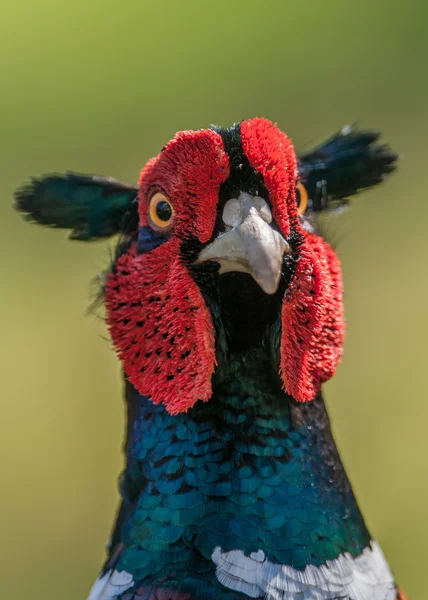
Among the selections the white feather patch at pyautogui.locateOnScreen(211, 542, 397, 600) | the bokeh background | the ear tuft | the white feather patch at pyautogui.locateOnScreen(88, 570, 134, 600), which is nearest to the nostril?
the ear tuft

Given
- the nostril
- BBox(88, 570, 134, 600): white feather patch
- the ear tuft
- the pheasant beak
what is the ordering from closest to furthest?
the pheasant beak
the nostril
BBox(88, 570, 134, 600): white feather patch
the ear tuft

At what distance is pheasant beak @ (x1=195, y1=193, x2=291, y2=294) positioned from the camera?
2.07 metres

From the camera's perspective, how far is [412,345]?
618 cm

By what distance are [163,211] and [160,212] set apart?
15 mm

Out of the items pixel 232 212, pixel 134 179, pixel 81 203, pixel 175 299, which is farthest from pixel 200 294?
pixel 134 179

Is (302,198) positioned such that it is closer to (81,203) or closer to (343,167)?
(343,167)

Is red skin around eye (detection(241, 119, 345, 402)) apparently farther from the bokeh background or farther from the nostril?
the bokeh background

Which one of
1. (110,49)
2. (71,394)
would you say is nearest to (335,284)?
(71,394)

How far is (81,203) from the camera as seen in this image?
274cm

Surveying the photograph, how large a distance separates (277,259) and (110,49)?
5.97m

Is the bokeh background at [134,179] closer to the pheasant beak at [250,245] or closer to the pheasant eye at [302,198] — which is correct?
the pheasant eye at [302,198]

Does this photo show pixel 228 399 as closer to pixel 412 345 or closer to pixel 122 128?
pixel 412 345

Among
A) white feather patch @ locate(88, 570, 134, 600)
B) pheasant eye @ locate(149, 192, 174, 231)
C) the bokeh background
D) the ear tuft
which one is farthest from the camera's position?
the bokeh background

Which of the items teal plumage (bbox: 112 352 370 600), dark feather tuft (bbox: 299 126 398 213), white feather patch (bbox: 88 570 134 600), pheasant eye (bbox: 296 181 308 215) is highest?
dark feather tuft (bbox: 299 126 398 213)
